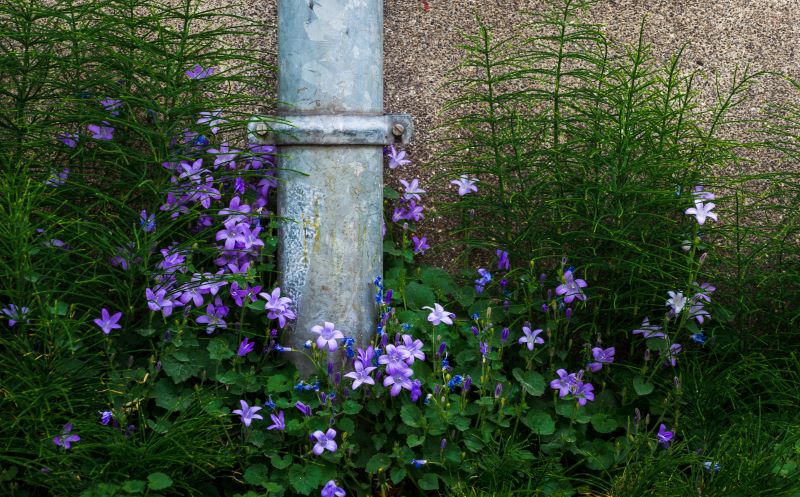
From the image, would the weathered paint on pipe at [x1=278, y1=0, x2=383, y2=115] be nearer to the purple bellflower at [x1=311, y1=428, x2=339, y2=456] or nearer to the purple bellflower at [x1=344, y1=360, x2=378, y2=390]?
the purple bellflower at [x1=344, y1=360, x2=378, y2=390]

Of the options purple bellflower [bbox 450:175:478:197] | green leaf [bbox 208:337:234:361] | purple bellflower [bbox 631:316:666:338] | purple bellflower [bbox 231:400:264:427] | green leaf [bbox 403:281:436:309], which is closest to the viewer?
purple bellflower [bbox 231:400:264:427]

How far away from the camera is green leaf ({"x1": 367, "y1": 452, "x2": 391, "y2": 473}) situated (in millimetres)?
2387

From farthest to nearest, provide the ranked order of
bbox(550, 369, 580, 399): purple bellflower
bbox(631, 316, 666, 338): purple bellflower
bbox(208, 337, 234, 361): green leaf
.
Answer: bbox(631, 316, 666, 338): purple bellflower
bbox(550, 369, 580, 399): purple bellflower
bbox(208, 337, 234, 361): green leaf

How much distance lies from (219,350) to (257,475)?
15.6 inches

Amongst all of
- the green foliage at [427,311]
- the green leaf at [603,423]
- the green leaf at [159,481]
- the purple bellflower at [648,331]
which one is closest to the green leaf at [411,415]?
the green foliage at [427,311]

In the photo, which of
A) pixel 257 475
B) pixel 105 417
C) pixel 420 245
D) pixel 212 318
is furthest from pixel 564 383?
pixel 105 417

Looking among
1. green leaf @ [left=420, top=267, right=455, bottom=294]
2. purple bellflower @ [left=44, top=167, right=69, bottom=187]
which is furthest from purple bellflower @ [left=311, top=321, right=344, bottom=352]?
purple bellflower @ [left=44, top=167, right=69, bottom=187]

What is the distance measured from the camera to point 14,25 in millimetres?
2979

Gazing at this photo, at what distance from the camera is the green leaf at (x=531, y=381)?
2549mm

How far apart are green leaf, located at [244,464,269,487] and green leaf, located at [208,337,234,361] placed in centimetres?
34

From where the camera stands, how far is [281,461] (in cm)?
233

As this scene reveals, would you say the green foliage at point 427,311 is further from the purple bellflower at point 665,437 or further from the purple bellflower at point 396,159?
the purple bellflower at point 396,159

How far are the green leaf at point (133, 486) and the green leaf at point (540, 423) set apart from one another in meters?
1.14

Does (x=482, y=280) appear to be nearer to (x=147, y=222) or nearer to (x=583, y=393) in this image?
(x=583, y=393)
